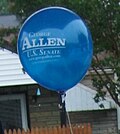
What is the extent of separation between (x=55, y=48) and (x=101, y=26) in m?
1.45

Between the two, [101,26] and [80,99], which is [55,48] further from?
[80,99]

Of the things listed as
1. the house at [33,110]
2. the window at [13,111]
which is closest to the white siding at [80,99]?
the house at [33,110]

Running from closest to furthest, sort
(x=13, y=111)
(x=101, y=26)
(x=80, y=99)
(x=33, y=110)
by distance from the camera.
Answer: (x=101, y=26)
(x=33, y=110)
(x=13, y=111)
(x=80, y=99)

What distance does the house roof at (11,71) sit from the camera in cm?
793

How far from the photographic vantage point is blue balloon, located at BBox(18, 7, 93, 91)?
517 cm

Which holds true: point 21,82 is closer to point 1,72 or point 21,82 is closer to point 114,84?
point 1,72

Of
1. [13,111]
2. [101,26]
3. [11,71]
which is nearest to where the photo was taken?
[101,26]

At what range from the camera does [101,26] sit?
21.0ft

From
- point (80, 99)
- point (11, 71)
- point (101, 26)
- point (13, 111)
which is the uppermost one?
point (101, 26)

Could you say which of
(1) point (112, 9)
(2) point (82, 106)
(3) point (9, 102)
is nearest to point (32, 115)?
(3) point (9, 102)

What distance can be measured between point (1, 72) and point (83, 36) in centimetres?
310

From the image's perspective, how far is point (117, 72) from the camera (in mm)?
6371

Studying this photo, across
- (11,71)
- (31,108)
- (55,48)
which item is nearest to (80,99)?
(31,108)

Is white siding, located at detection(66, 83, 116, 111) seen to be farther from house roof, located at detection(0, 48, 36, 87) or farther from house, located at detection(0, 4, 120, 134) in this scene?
→ house roof, located at detection(0, 48, 36, 87)
